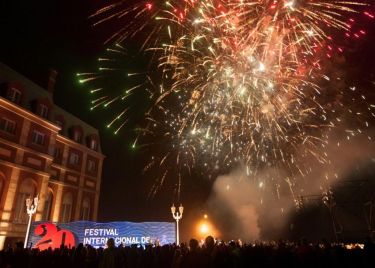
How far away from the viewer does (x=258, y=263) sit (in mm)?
11672

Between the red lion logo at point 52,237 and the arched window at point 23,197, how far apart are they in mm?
6263

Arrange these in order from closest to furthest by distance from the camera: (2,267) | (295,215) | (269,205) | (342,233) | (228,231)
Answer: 1. (2,267)
2. (342,233)
3. (295,215)
4. (269,205)
5. (228,231)

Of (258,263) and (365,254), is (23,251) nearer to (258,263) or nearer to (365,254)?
(258,263)

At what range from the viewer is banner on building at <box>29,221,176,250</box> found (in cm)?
1895

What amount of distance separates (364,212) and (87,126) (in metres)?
28.4

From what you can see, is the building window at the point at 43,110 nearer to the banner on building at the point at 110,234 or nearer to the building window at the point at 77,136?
the building window at the point at 77,136

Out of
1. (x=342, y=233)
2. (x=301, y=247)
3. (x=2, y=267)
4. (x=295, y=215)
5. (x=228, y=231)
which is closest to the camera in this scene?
(x=301, y=247)

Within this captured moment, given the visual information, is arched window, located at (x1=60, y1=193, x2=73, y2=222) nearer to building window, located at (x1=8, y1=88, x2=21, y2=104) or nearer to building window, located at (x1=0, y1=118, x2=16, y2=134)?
building window, located at (x1=0, y1=118, x2=16, y2=134)

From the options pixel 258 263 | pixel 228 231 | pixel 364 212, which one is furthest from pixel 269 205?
pixel 258 263

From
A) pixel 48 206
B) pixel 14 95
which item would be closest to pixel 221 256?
pixel 14 95

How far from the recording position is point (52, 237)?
63.6 feet

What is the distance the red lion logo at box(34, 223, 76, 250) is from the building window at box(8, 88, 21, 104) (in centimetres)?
1121

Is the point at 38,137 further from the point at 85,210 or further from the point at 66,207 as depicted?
the point at 85,210

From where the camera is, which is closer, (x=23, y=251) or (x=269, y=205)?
(x=23, y=251)
